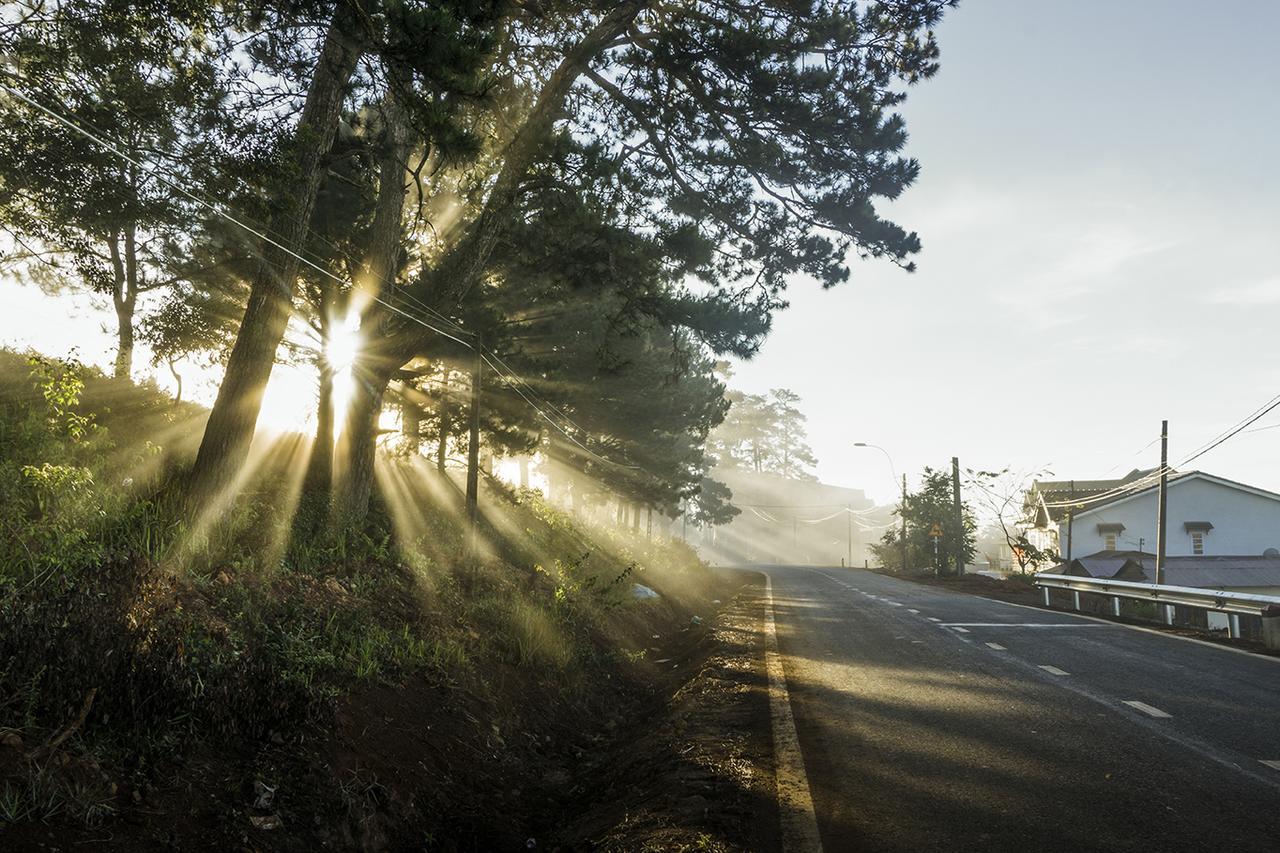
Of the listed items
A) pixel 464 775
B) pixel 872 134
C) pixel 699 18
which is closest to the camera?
pixel 464 775

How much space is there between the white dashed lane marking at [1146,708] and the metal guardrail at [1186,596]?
236 inches

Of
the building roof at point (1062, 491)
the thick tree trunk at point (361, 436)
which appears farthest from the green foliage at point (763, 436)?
the thick tree trunk at point (361, 436)

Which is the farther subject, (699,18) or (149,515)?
(699,18)

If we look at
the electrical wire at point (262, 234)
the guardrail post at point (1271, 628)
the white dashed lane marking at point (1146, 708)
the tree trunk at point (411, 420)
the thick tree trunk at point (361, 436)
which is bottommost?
the white dashed lane marking at point (1146, 708)

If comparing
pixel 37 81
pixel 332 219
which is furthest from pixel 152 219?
pixel 37 81

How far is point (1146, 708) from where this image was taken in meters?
6.67

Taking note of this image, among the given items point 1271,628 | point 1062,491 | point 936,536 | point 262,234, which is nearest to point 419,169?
point 262,234

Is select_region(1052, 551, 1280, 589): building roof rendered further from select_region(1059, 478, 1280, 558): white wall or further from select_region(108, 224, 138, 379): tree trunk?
select_region(108, 224, 138, 379): tree trunk

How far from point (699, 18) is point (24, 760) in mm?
12130

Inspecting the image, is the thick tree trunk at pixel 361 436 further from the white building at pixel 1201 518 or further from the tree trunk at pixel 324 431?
the white building at pixel 1201 518

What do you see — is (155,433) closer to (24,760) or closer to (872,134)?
(24,760)

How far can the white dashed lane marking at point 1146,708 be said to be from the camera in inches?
254

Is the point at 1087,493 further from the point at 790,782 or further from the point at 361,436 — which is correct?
the point at 790,782

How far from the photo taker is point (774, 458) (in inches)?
4299
